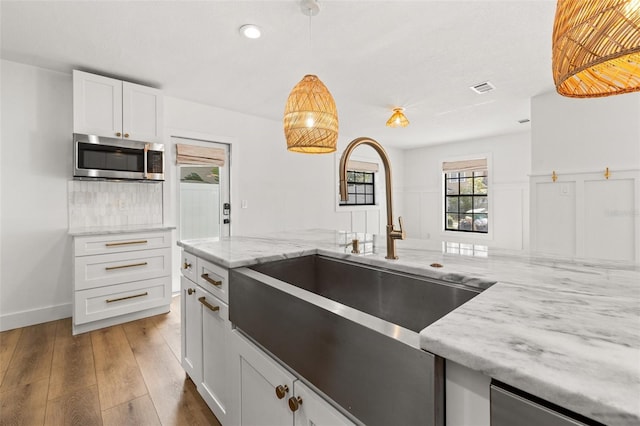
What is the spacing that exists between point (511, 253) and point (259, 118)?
3.89 metres

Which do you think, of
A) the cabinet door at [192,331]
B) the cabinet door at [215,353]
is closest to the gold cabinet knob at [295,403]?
the cabinet door at [215,353]

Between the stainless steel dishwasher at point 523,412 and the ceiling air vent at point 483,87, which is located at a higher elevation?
the ceiling air vent at point 483,87

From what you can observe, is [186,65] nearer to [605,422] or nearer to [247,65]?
[247,65]

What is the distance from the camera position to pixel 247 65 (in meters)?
2.80

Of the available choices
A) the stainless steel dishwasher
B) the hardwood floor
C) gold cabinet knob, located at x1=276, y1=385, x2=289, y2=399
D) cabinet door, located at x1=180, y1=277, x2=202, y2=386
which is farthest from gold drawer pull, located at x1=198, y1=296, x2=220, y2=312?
the stainless steel dishwasher

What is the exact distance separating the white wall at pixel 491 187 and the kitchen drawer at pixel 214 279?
19.4 feet

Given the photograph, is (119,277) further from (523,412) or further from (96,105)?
(523,412)

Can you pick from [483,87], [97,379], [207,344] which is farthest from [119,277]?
[483,87]

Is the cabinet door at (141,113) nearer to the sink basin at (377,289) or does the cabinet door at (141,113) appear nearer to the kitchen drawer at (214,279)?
the kitchen drawer at (214,279)

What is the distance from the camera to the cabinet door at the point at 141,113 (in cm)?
298

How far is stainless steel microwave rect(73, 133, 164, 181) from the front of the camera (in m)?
2.71

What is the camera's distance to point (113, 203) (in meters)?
3.18

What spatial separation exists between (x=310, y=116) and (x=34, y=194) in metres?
2.93

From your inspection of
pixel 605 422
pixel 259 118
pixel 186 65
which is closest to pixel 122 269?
pixel 186 65
